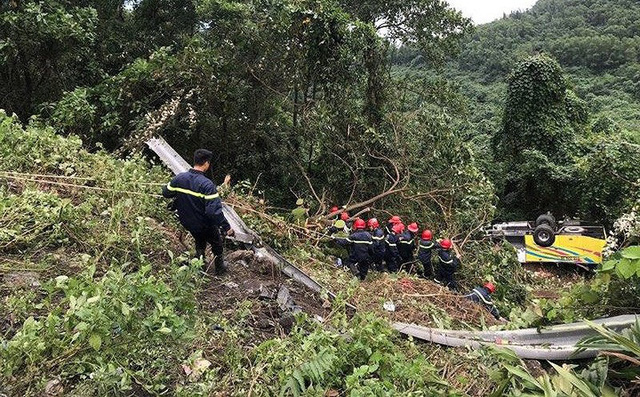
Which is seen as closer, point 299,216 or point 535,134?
point 299,216

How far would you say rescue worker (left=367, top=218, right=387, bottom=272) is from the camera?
7.64 m

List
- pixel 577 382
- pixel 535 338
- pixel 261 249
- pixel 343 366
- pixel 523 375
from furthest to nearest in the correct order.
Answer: pixel 261 249, pixel 535 338, pixel 343 366, pixel 523 375, pixel 577 382

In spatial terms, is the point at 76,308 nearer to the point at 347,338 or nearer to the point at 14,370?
the point at 14,370

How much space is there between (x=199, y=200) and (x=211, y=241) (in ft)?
1.53

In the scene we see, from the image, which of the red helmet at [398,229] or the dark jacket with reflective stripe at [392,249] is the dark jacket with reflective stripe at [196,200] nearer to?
the dark jacket with reflective stripe at [392,249]

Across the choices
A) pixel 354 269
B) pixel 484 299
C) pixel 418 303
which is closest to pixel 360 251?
pixel 354 269

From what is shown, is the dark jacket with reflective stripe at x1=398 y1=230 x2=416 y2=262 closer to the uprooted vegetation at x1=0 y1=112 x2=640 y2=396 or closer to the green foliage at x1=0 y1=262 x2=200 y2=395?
the uprooted vegetation at x1=0 y1=112 x2=640 y2=396

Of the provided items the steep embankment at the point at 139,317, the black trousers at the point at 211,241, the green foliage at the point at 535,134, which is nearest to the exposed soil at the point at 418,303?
the steep embankment at the point at 139,317

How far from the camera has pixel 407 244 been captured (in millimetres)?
7957

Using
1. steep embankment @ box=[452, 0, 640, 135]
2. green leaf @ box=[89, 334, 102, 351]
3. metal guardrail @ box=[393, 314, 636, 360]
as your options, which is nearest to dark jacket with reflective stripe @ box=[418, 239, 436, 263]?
metal guardrail @ box=[393, 314, 636, 360]

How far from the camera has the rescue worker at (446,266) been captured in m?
7.50

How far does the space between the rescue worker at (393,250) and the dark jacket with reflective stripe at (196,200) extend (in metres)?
3.79

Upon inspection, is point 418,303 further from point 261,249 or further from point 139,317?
point 139,317

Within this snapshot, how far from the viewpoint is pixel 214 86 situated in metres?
9.76
